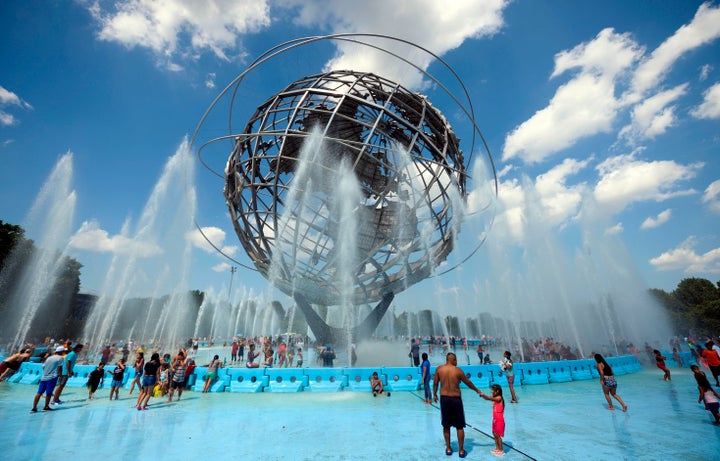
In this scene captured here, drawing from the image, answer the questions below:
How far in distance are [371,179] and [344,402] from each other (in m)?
12.5

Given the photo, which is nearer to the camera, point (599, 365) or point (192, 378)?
point (599, 365)

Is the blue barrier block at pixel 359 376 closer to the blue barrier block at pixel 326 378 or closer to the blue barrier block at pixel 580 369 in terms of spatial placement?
the blue barrier block at pixel 326 378

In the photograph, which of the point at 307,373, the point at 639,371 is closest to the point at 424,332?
the point at 639,371

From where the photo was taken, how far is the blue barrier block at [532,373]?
1097cm

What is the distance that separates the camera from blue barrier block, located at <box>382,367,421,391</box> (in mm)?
9977

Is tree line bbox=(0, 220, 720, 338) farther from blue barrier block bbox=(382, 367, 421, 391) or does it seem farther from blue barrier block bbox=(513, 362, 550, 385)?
blue barrier block bbox=(513, 362, 550, 385)

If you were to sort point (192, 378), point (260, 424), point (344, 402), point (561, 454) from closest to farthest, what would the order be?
point (561, 454)
point (260, 424)
point (344, 402)
point (192, 378)

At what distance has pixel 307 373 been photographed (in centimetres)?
1027

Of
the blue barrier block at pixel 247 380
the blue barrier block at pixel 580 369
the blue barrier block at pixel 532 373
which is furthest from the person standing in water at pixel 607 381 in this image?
the blue barrier block at pixel 247 380

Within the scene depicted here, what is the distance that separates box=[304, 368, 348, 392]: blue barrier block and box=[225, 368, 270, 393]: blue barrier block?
4.61ft

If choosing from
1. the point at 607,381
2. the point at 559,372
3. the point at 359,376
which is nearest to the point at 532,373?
the point at 559,372

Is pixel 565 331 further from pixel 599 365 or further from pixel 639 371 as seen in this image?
pixel 599 365

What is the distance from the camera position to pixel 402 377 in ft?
33.7

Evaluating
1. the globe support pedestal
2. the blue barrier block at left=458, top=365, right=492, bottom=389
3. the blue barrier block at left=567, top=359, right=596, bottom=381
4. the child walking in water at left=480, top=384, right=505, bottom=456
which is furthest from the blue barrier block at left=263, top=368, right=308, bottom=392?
the blue barrier block at left=567, top=359, right=596, bottom=381
